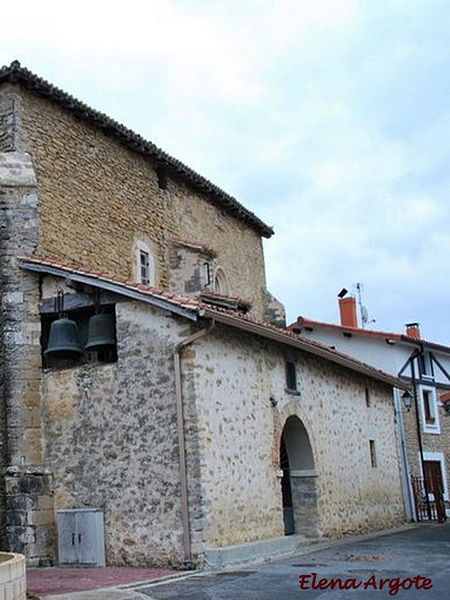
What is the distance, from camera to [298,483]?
50.9 ft

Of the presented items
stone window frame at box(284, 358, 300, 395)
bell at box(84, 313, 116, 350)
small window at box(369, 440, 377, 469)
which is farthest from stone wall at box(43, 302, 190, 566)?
small window at box(369, 440, 377, 469)

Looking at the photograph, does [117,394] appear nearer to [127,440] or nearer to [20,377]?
[127,440]

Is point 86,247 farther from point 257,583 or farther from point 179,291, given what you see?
point 257,583

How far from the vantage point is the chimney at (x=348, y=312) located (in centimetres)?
2598

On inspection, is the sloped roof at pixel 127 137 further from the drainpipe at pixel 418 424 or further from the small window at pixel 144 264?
the drainpipe at pixel 418 424

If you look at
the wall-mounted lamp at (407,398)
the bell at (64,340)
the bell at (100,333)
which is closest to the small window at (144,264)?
the bell at (64,340)

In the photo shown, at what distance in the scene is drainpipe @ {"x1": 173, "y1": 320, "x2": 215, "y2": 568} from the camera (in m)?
11.2

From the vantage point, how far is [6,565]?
695cm

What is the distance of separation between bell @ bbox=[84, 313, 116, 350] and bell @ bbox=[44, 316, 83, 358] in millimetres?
235

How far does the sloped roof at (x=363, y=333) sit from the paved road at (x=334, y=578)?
9575 mm

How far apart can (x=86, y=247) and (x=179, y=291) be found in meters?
3.35

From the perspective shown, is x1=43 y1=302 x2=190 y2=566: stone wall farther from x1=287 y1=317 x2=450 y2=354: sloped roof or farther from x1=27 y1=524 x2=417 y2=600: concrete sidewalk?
x1=287 y1=317 x2=450 y2=354: sloped roof

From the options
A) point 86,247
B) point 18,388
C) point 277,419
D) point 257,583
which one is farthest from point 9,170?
point 257,583

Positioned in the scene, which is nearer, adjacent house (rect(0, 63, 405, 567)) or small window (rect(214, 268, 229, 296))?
adjacent house (rect(0, 63, 405, 567))
